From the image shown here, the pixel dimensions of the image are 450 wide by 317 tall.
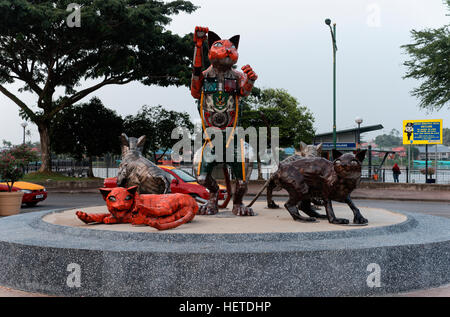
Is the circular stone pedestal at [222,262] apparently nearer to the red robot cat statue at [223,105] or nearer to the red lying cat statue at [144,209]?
the red lying cat statue at [144,209]

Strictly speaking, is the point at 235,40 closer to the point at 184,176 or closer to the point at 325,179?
the point at 325,179

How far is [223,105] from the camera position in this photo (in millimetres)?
6766

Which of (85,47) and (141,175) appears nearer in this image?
(141,175)

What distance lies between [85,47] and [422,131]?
20.1 meters

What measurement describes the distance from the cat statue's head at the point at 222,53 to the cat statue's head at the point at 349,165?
245cm

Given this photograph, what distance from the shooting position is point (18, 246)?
432 centimetres

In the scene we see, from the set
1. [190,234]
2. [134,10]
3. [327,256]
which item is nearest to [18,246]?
[190,234]

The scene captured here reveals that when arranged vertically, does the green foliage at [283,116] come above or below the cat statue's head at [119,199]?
above

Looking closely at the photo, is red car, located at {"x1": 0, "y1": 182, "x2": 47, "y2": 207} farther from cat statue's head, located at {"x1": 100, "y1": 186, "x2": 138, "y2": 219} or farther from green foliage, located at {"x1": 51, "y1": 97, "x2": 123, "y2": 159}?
green foliage, located at {"x1": 51, "y1": 97, "x2": 123, "y2": 159}

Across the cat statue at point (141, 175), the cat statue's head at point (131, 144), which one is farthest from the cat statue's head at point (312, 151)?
the cat statue's head at point (131, 144)

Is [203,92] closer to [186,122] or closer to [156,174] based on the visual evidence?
[156,174]

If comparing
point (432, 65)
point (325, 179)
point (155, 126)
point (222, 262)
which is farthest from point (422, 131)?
point (222, 262)

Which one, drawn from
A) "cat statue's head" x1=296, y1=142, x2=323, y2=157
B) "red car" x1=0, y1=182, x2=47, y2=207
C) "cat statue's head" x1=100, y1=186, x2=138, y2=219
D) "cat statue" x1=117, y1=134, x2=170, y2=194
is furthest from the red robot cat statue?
"red car" x1=0, y1=182, x2=47, y2=207

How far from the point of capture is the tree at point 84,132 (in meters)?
25.1
